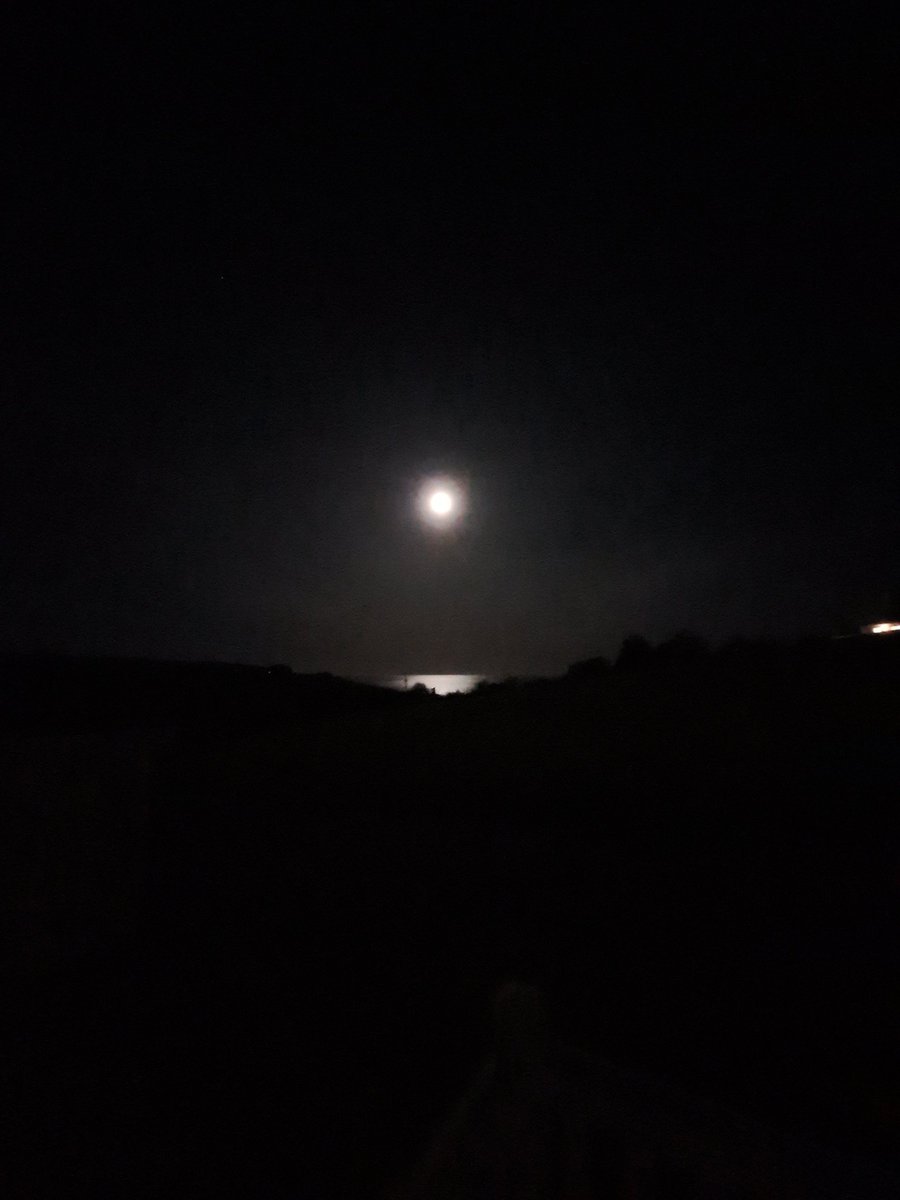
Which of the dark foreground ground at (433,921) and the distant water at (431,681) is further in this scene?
the distant water at (431,681)

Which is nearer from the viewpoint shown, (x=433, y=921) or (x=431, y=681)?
(x=433, y=921)

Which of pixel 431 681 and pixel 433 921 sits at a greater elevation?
pixel 431 681

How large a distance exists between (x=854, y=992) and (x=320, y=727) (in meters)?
7.69

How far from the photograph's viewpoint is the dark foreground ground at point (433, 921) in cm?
331

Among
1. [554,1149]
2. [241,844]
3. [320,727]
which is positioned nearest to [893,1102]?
[554,1149]

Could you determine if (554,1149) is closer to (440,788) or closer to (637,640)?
(440,788)

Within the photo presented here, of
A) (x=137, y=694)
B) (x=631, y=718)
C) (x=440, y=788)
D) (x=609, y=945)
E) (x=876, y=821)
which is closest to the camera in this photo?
(x=609, y=945)

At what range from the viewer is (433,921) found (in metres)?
5.95

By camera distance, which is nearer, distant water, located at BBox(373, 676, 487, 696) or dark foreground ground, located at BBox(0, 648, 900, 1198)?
dark foreground ground, located at BBox(0, 648, 900, 1198)

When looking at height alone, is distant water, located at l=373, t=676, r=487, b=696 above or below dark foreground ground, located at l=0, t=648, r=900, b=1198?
above

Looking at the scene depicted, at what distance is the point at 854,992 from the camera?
441cm

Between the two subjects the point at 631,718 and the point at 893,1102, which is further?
the point at 631,718

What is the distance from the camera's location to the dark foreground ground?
Answer: 331cm

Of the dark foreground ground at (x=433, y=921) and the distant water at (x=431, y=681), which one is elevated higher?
the distant water at (x=431, y=681)
